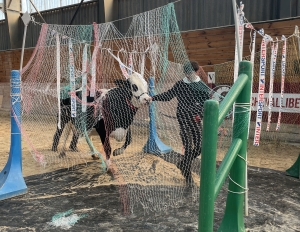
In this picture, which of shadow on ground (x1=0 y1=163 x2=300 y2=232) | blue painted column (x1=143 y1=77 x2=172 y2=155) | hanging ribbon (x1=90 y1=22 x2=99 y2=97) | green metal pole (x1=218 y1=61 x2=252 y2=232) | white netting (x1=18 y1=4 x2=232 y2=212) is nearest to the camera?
green metal pole (x1=218 y1=61 x2=252 y2=232)

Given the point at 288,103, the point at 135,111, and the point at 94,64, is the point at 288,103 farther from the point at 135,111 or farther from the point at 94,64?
the point at 94,64

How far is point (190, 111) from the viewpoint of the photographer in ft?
11.0

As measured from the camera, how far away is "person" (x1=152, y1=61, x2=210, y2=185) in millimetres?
3314

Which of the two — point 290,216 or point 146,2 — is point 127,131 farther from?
point 146,2

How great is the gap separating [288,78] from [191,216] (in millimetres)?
4313

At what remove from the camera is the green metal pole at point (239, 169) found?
1.86m

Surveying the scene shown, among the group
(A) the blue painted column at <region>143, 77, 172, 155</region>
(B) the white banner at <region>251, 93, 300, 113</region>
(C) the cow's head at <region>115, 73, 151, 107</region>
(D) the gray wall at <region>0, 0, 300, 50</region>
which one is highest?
(D) the gray wall at <region>0, 0, 300, 50</region>

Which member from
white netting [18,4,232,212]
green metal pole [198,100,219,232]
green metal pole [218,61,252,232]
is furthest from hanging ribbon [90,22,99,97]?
green metal pole [198,100,219,232]

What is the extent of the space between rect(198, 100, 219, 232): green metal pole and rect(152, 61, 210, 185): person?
2025mm

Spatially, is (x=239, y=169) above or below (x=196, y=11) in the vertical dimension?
below

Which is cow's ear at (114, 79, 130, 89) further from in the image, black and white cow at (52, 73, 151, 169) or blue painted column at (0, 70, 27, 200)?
blue painted column at (0, 70, 27, 200)

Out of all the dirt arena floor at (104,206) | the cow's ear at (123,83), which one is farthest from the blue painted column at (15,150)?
the cow's ear at (123,83)

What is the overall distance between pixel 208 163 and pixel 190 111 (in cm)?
210

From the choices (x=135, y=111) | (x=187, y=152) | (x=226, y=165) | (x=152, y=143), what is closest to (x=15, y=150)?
(x=135, y=111)
